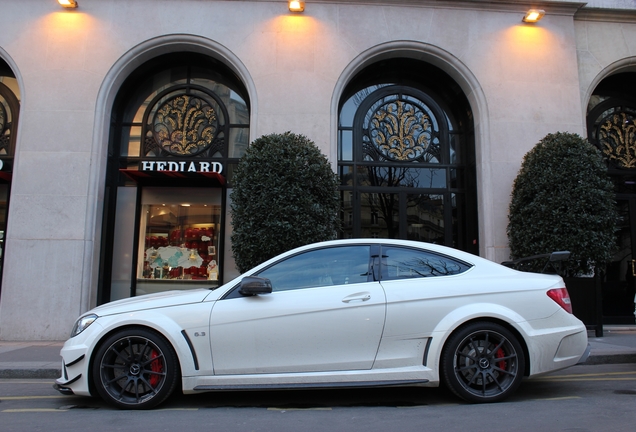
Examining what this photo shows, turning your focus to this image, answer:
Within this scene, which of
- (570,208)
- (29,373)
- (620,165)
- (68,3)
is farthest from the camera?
(620,165)

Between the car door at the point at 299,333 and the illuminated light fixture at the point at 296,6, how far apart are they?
7.19m

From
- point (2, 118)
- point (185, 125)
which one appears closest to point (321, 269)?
point (185, 125)

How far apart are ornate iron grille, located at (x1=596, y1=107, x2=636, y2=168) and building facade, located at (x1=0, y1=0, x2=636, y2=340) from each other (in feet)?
0.21

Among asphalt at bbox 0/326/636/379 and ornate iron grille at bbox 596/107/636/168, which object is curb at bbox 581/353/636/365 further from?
ornate iron grille at bbox 596/107/636/168

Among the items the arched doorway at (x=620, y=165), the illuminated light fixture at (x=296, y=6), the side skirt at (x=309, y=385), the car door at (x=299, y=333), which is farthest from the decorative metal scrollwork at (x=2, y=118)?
the arched doorway at (x=620, y=165)

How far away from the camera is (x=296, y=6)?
31.1ft

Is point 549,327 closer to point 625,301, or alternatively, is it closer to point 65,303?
point 625,301

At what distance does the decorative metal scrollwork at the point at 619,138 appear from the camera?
1068cm

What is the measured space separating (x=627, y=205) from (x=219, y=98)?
9478 millimetres

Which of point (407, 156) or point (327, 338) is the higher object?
point (407, 156)

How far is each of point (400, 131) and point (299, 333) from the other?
708 centimetres

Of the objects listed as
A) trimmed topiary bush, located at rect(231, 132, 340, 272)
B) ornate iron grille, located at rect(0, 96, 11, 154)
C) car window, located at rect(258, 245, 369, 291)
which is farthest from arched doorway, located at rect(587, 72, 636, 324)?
ornate iron grille, located at rect(0, 96, 11, 154)

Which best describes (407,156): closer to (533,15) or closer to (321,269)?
(533,15)

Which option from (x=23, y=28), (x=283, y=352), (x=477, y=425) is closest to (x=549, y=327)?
(x=477, y=425)
